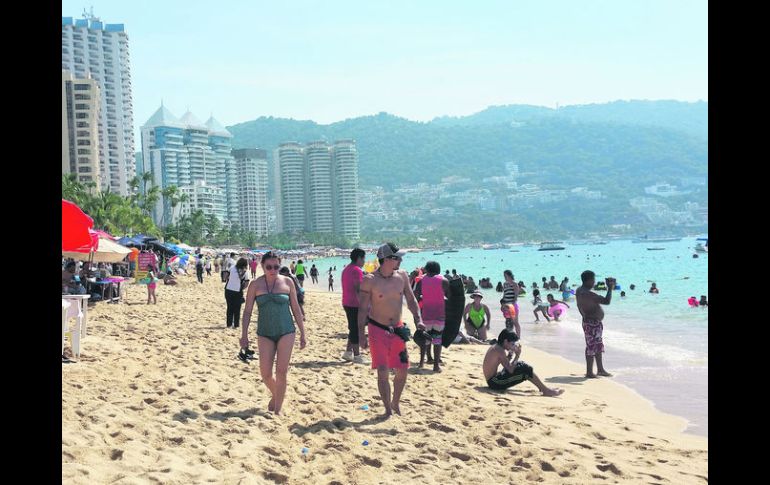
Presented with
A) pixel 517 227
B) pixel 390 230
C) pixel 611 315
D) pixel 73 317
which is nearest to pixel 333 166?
pixel 390 230

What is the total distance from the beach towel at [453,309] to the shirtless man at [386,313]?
3.00 m

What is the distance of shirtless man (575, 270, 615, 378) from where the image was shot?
8781 mm

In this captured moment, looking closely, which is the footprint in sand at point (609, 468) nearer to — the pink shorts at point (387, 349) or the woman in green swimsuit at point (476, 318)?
the pink shorts at point (387, 349)

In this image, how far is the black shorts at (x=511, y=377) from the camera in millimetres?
7488

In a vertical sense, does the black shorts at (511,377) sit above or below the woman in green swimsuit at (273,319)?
below

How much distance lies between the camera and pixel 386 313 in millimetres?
5719

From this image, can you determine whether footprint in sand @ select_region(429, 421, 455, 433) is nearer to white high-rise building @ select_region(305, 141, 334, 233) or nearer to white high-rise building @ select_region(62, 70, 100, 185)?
white high-rise building @ select_region(62, 70, 100, 185)

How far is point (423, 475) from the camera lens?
14.6ft

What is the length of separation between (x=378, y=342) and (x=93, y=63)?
435 ft

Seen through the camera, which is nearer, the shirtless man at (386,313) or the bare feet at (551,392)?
the shirtless man at (386,313)

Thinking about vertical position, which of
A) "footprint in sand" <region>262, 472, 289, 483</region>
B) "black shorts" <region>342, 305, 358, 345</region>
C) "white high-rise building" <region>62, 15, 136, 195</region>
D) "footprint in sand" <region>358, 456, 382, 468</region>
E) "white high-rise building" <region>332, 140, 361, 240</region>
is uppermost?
"white high-rise building" <region>62, 15, 136, 195</region>

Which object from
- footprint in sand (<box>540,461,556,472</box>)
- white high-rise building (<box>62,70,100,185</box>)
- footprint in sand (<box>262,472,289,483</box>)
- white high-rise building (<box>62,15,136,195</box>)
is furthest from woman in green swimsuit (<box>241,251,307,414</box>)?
white high-rise building (<box>62,15,136,195</box>)

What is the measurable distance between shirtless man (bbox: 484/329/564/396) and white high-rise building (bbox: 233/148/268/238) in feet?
533

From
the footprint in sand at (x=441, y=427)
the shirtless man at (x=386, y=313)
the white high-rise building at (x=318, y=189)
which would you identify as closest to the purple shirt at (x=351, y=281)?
the shirtless man at (x=386, y=313)
